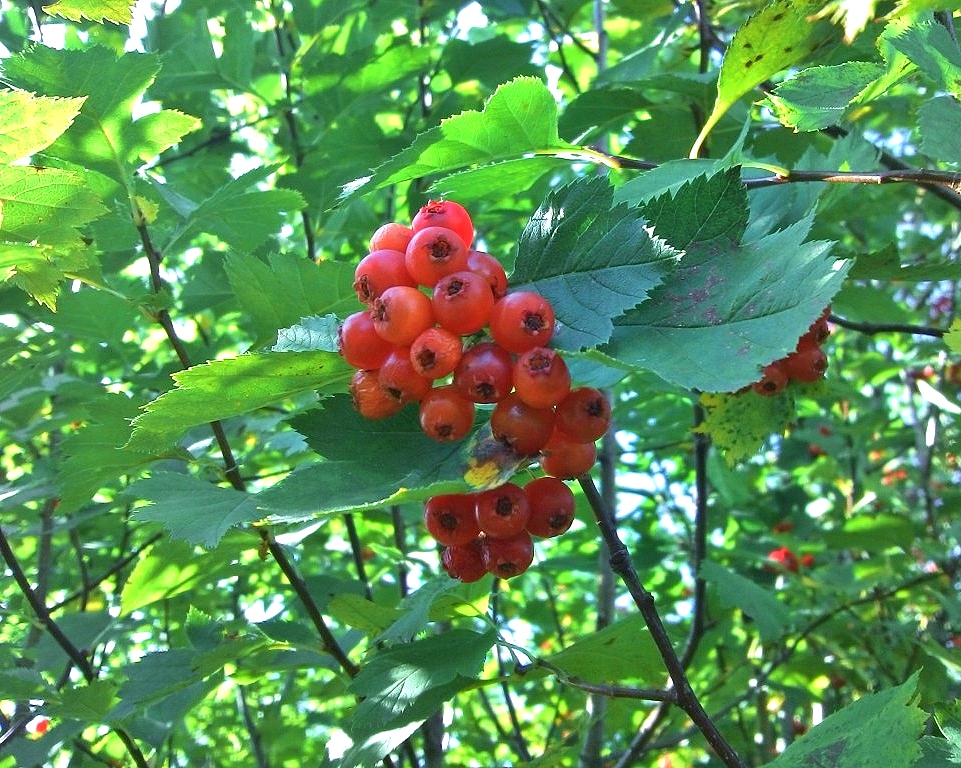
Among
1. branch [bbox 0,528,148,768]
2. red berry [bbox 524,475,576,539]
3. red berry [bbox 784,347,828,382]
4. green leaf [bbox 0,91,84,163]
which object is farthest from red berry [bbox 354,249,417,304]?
branch [bbox 0,528,148,768]

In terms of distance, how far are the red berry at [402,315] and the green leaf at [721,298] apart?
26 cm

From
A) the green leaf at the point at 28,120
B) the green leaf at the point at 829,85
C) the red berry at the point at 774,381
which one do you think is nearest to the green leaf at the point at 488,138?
the green leaf at the point at 829,85

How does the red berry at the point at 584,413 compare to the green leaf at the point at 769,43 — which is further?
the green leaf at the point at 769,43

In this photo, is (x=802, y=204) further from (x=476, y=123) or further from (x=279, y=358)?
(x=279, y=358)

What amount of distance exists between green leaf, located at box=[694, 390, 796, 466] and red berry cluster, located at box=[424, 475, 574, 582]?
670 mm

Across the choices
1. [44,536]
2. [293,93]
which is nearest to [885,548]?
[293,93]

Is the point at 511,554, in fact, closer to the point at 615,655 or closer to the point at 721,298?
the point at 721,298

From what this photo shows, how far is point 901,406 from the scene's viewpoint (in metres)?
6.45

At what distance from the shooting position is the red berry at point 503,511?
133 cm

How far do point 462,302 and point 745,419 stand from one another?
3.20ft

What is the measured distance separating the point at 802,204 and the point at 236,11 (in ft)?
7.20

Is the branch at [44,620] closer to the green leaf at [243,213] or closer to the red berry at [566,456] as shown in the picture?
the green leaf at [243,213]

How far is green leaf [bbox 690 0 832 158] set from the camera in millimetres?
1399

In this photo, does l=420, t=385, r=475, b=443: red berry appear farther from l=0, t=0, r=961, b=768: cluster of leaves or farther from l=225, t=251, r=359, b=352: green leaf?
l=225, t=251, r=359, b=352: green leaf
